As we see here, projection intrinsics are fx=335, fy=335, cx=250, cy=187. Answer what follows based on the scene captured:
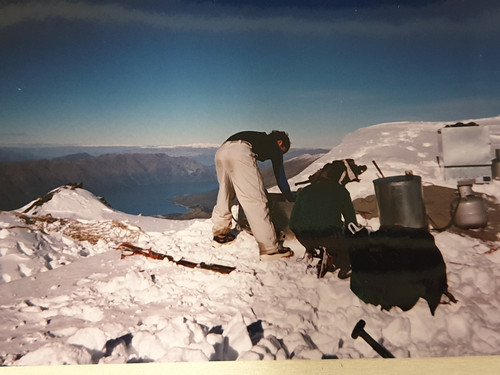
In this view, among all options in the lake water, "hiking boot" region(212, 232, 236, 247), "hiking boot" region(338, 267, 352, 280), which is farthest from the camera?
the lake water

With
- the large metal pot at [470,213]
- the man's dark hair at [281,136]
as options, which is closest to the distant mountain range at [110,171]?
the man's dark hair at [281,136]

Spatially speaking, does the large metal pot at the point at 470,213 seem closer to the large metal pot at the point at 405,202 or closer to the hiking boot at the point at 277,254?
the large metal pot at the point at 405,202

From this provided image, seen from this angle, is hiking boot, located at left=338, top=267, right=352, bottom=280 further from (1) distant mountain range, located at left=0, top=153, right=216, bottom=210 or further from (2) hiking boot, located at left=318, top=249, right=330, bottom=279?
(1) distant mountain range, located at left=0, top=153, right=216, bottom=210

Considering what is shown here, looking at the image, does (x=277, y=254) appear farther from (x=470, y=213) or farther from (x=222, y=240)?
(x=470, y=213)

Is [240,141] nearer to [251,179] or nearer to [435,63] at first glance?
[251,179]

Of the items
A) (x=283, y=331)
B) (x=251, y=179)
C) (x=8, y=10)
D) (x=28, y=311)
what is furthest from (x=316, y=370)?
(x=8, y=10)

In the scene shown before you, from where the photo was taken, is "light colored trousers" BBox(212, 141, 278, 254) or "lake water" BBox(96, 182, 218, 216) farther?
"lake water" BBox(96, 182, 218, 216)

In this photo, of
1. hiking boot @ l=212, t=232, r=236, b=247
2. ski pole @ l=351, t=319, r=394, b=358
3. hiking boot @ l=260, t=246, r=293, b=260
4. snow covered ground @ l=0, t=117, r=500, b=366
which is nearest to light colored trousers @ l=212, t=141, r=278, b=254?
hiking boot @ l=260, t=246, r=293, b=260
